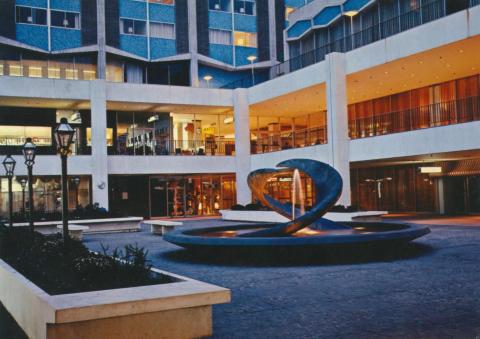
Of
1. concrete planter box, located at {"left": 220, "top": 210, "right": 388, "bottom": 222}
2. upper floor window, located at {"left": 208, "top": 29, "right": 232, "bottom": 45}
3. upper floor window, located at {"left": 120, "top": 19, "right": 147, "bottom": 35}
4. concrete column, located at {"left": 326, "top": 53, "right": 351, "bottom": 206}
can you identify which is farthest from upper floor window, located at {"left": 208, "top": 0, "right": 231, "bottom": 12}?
concrete planter box, located at {"left": 220, "top": 210, "right": 388, "bottom": 222}

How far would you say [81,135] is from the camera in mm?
38531

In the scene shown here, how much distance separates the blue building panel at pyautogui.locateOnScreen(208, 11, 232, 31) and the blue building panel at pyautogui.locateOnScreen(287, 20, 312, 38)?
540 centimetres

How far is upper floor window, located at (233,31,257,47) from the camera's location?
4650cm

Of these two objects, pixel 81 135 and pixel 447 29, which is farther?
pixel 81 135

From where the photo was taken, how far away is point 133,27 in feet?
139

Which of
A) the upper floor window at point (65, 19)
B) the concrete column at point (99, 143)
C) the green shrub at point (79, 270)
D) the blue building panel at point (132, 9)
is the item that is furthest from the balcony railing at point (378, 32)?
the green shrub at point (79, 270)

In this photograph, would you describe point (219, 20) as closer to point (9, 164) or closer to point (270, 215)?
point (270, 215)

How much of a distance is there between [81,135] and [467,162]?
24.4 metres

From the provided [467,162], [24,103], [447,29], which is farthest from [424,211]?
[24,103]

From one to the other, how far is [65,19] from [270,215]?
70.6ft

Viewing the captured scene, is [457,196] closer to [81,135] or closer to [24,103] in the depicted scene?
[81,135]

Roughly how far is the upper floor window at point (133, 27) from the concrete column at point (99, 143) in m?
7.81

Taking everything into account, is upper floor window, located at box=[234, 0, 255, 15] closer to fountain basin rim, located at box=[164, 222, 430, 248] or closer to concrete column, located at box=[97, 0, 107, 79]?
concrete column, located at box=[97, 0, 107, 79]

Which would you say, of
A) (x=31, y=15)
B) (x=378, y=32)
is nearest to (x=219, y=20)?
(x=31, y=15)
